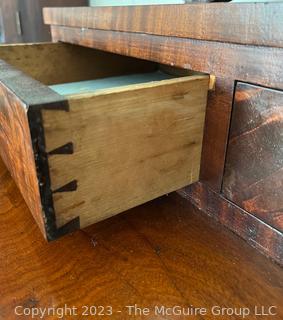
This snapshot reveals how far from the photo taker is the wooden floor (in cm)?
44

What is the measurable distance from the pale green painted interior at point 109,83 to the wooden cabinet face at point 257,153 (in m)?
0.38

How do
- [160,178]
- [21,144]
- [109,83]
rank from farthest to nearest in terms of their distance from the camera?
[109,83]
[160,178]
[21,144]

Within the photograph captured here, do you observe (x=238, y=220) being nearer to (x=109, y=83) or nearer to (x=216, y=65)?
(x=216, y=65)

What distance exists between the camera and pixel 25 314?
0.42m

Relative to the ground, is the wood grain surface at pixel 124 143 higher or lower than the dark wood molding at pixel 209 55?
lower

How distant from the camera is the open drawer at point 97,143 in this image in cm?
41

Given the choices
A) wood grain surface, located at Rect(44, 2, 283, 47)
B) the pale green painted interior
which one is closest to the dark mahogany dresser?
wood grain surface, located at Rect(44, 2, 283, 47)

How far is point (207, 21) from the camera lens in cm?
49

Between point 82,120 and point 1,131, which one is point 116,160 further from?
point 1,131

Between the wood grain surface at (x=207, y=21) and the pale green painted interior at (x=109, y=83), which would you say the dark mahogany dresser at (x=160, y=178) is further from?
the pale green painted interior at (x=109, y=83)

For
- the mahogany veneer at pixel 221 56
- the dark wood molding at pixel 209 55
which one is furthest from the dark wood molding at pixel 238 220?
the dark wood molding at pixel 209 55

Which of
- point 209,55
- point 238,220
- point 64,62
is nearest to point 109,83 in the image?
point 64,62

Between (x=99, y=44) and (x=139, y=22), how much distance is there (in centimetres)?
18

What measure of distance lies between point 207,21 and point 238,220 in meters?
0.33
